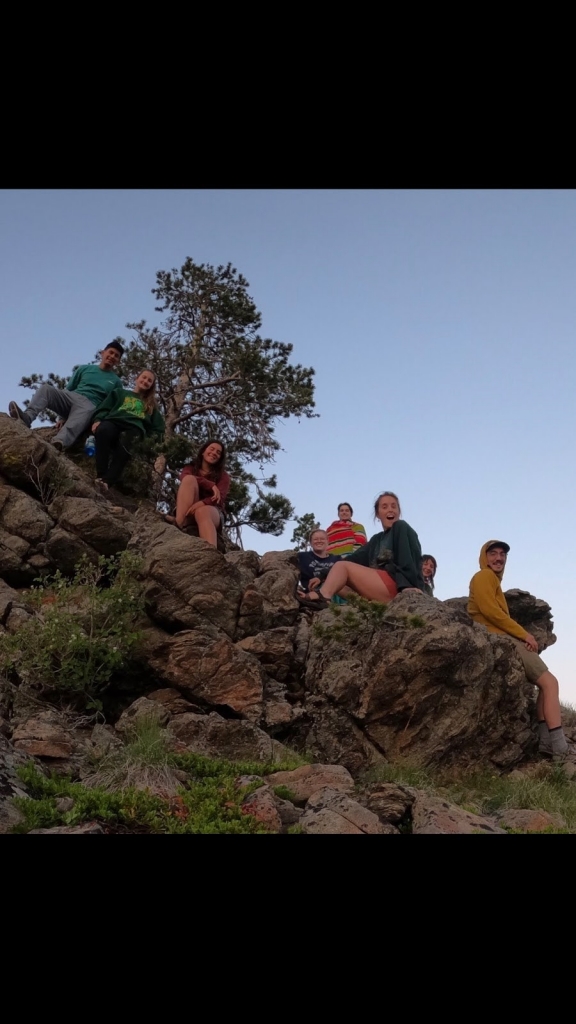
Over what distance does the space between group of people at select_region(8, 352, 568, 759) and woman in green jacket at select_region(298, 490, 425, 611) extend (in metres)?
0.01

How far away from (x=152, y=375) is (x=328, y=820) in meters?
7.72

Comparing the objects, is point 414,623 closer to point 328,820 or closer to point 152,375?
point 328,820

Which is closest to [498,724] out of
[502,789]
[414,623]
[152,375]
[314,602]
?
[502,789]

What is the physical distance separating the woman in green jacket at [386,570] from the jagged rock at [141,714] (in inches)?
92.9

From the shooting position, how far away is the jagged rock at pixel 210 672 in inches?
333

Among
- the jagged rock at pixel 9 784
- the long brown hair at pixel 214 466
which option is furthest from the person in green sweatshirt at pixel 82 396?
the jagged rock at pixel 9 784

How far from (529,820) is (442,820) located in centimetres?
143

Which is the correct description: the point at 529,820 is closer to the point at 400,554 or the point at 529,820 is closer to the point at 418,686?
the point at 418,686

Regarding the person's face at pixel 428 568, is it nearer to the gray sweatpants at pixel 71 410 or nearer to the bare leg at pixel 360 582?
the bare leg at pixel 360 582

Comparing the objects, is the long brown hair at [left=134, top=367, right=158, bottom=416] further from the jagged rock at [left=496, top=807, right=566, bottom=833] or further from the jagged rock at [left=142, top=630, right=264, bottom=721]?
the jagged rock at [left=496, top=807, right=566, bottom=833]

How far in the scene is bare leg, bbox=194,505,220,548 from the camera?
9.96 m

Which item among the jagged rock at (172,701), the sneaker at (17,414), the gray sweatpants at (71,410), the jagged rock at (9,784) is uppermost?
the gray sweatpants at (71,410)

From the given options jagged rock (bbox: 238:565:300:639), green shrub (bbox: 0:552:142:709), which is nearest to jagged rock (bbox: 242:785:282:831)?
green shrub (bbox: 0:552:142:709)
